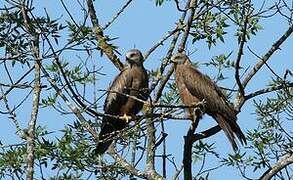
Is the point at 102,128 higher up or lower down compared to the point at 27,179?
higher up

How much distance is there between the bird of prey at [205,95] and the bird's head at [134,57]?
643 mm

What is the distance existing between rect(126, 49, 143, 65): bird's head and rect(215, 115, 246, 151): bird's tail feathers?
1579 mm

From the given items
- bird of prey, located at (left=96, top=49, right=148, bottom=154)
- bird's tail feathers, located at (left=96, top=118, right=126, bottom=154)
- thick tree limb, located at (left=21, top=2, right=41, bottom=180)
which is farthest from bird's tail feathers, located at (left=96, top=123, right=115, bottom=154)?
thick tree limb, located at (left=21, top=2, right=41, bottom=180)

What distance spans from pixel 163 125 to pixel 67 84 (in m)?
0.95

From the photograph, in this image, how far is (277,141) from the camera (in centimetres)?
790

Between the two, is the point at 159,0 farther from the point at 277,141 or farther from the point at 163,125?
the point at 277,141

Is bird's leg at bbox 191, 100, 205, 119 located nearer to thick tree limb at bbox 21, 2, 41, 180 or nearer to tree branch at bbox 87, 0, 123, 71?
tree branch at bbox 87, 0, 123, 71

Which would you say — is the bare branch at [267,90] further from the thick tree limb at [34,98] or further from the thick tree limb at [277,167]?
the thick tree limb at [34,98]

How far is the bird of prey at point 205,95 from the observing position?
757 centimetres

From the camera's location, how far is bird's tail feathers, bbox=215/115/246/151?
24.6ft

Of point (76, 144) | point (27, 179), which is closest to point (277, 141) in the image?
point (76, 144)

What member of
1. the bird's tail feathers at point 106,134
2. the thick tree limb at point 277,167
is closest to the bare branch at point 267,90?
the thick tree limb at point 277,167

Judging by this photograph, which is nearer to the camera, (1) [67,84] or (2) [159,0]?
(1) [67,84]

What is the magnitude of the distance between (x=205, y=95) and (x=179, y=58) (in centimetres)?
54
